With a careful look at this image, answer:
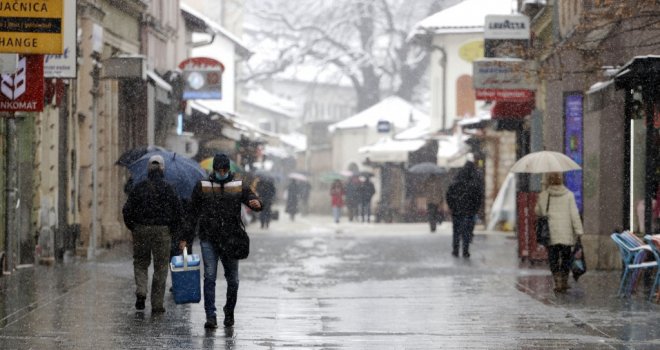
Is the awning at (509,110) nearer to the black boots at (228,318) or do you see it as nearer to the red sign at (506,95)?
the red sign at (506,95)

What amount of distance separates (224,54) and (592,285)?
37.8m

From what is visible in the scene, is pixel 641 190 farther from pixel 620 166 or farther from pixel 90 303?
pixel 90 303

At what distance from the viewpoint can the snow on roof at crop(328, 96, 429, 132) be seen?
6812 centimetres

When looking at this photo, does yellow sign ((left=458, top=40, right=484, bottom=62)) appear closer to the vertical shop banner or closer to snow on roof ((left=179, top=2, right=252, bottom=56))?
snow on roof ((left=179, top=2, right=252, bottom=56))

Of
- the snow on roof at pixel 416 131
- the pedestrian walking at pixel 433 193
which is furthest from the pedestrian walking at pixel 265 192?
the snow on roof at pixel 416 131

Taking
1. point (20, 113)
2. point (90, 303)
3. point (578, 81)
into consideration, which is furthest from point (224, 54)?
point (90, 303)

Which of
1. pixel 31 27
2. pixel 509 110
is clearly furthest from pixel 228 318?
A: pixel 509 110

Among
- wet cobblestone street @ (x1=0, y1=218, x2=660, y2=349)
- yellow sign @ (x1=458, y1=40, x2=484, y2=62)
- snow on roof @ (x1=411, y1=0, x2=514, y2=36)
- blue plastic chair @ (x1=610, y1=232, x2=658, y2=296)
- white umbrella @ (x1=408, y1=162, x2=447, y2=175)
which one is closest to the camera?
wet cobblestone street @ (x1=0, y1=218, x2=660, y2=349)

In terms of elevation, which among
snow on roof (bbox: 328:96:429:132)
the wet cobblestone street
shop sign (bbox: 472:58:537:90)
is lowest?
the wet cobblestone street

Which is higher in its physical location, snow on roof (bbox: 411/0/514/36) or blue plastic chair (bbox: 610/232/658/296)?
snow on roof (bbox: 411/0/514/36)

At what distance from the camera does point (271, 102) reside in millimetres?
111000

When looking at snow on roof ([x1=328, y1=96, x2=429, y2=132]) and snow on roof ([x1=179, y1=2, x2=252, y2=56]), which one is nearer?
snow on roof ([x1=179, y1=2, x2=252, y2=56])

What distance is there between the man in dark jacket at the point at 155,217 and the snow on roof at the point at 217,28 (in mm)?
26002

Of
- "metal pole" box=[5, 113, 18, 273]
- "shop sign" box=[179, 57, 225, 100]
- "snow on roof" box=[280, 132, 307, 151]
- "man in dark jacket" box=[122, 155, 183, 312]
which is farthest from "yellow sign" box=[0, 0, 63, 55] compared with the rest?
"snow on roof" box=[280, 132, 307, 151]
